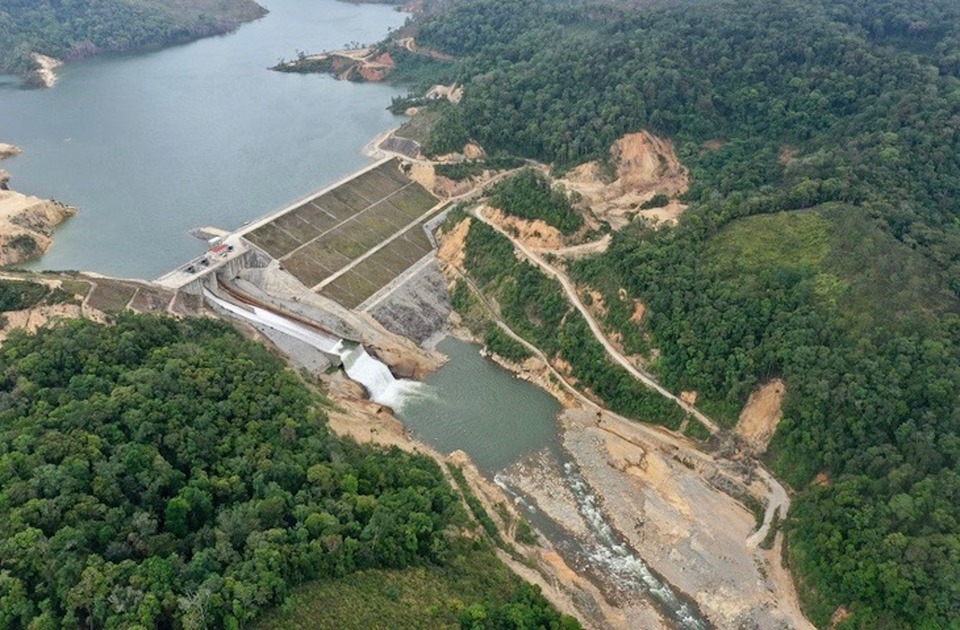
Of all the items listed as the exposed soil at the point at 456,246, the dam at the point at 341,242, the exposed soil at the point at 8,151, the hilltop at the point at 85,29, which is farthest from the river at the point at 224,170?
the exposed soil at the point at 456,246

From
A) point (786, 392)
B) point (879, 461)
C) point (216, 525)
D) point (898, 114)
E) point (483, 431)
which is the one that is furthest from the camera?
point (898, 114)

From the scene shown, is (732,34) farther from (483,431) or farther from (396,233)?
(483,431)

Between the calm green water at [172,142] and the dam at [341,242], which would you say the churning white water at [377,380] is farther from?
the calm green water at [172,142]

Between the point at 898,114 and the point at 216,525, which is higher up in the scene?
the point at 898,114

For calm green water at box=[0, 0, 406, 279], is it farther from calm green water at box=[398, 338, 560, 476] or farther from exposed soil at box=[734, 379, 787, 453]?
exposed soil at box=[734, 379, 787, 453]

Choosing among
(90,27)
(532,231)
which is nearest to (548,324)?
(532,231)

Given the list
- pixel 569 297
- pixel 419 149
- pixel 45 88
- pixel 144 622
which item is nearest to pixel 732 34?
pixel 419 149
